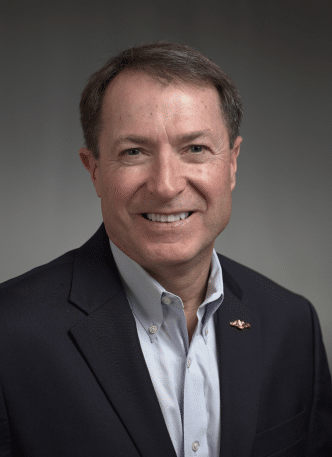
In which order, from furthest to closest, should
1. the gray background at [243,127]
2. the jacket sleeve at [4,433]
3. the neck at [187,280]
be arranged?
the gray background at [243,127]
the neck at [187,280]
the jacket sleeve at [4,433]

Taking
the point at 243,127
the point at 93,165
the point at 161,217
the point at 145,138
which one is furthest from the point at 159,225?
the point at 243,127

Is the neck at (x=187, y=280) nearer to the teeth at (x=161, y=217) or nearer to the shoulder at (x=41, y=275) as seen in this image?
the teeth at (x=161, y=217)

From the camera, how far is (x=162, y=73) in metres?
1.90

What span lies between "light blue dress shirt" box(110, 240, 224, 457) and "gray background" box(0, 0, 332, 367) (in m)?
1.29

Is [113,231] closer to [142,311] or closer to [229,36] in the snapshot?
[142,311]

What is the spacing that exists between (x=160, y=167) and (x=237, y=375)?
0.86 m

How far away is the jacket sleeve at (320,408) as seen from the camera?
2.37m

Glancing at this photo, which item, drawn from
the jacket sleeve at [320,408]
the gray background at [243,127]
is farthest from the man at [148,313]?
the gray background at [243,127]

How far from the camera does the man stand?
71.3 inches

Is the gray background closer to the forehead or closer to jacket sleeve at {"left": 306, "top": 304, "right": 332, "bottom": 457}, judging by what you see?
jacket sleeve at {"left": 306, "top": 304, "right": 332, "bottom": 457}

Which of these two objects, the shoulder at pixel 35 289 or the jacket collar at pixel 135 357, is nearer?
the jacket collar at pixel 135 357

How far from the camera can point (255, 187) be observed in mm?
3545

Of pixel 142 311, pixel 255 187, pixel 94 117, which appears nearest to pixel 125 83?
pixel 94 117

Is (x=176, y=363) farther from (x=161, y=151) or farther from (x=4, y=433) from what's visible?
(x=161, y=151)
